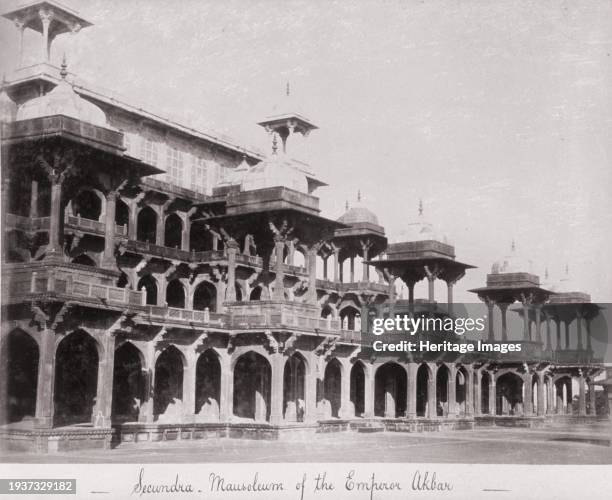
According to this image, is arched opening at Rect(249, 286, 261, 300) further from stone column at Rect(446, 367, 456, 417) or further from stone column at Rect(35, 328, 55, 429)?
stone column at Rect(35, 328, 55, 429)

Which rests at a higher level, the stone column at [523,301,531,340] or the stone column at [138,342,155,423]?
the stone column at [523,301,531,340]

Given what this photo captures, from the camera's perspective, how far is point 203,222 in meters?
56.0

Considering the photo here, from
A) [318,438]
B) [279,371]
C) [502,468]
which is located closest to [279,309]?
[279,371]

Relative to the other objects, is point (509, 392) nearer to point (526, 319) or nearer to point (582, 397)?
point (582, 397)

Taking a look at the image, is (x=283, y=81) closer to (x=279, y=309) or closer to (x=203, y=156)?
(x=279, y=309)

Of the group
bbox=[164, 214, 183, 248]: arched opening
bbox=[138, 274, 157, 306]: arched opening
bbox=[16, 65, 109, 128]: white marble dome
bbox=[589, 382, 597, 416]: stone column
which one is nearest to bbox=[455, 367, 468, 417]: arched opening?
bbox=[589, 382, 597, 416]: stone column

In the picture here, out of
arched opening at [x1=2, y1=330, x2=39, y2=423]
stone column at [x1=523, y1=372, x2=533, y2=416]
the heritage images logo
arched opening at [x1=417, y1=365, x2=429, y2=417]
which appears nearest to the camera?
arched opening at [x1=2, y1=330, x2=39, y2=423]

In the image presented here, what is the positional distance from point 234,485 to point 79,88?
28.0 meters

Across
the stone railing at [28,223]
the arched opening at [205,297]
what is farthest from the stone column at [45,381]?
the arched opening at [205,297]

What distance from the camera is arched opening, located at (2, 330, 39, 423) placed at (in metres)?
30.4

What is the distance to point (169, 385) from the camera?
44.3 metres

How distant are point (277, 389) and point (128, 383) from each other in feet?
20.8

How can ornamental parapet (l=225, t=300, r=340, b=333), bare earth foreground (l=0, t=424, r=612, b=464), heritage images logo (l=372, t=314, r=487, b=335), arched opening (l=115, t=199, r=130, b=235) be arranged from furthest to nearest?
1. arched opening (l=115, t=199, r=130, b=235)
2. heritage images logo (l=372, t=314, r=487, b=335)
3. ornamental parapet (l=225, t=300, r=340, b=333)
4. bare earth foreground (l=0, t=424, r=612, b=464)

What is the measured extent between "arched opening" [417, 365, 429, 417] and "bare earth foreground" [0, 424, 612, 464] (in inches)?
578
